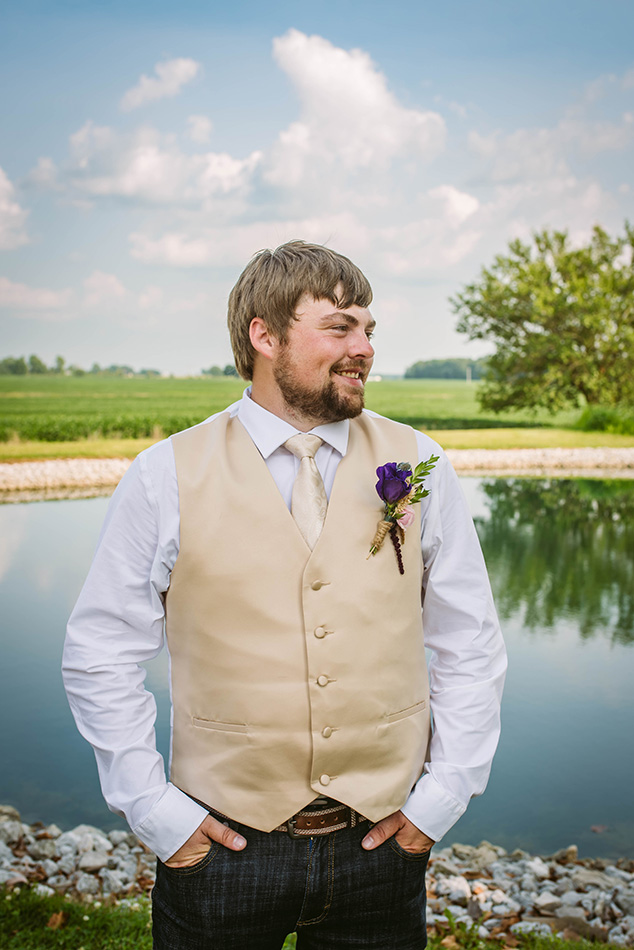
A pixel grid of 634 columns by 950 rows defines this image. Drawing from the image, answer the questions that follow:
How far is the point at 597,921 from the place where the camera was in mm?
2588

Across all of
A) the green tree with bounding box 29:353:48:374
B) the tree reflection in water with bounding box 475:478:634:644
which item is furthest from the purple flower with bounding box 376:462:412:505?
the green tree with bounding box 29:353:48:374

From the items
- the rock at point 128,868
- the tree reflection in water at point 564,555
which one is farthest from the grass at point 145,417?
the rock at point 128,868

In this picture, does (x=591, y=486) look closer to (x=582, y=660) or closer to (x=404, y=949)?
(x=582, y=660)

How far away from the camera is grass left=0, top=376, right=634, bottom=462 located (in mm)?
19500

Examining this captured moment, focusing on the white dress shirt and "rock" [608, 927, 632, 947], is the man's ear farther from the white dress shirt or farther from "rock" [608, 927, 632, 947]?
"rock" [608, 927, 632, 947]

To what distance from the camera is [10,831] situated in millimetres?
3160

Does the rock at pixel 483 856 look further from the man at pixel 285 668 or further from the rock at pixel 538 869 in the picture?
the man at pixel 285 668

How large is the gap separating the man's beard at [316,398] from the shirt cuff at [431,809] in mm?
677

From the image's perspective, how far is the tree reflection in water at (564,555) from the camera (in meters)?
6.34

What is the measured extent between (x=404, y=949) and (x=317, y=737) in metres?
0.46

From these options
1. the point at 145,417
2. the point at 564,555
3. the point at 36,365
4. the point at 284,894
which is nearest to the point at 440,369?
the point at 36,365

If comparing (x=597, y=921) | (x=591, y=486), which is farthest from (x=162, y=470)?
(x=591, y=486)

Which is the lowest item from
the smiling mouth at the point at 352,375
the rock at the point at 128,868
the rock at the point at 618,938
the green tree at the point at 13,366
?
the rock at the point at 128,868

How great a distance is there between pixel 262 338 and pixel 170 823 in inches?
33.9
